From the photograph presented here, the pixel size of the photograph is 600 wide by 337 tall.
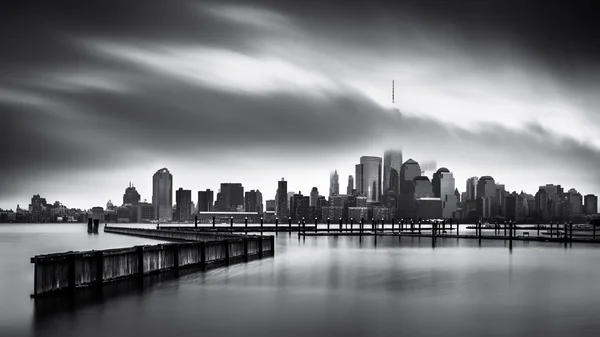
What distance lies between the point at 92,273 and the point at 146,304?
553 centimetres

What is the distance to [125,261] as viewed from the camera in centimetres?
3125

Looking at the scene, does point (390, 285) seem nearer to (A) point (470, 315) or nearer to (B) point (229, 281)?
(B) point (229, 281)

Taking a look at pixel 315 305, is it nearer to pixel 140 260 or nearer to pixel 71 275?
pixel 71 275

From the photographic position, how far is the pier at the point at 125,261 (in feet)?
82.6

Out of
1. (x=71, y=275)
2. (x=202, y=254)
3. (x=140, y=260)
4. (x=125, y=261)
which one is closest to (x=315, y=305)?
(x=71, y=275)

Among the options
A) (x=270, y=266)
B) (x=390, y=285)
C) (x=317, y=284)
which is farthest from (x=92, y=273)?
(x=270, y=266)

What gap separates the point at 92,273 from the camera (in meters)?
28.1

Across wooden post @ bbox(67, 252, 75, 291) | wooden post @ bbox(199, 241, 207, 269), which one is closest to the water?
wooden post @ bbox(67, 252, 75, 291)

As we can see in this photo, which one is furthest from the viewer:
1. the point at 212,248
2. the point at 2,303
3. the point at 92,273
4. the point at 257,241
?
the point at 257,241

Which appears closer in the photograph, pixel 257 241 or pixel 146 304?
pixel 146 304

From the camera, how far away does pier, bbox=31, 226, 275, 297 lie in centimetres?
2517

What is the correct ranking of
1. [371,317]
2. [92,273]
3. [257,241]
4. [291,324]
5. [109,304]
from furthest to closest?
[257,241], [92,273], [109,304], [371,317], [291,324]

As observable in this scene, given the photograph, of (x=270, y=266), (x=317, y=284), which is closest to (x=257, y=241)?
(x=270, y=266)

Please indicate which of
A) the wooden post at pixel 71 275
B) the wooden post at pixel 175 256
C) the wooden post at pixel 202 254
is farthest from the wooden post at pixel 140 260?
the wooden post at pixel 202 254
